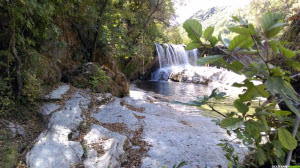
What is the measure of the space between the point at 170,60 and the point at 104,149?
1718 centimetres

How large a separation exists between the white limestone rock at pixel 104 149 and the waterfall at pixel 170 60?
563 inches

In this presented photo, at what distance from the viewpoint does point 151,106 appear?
22.8 ft

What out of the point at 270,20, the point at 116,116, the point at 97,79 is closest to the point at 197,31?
the point at 270,20

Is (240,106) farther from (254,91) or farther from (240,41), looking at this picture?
(240,41)

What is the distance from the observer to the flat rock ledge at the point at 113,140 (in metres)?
2.66

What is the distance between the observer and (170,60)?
19438mm

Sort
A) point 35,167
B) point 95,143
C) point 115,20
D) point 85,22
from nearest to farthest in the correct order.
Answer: point 35,167 → point 95,143 → point 85,22 → point 115,20

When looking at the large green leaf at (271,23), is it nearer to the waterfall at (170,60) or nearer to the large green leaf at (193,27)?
the large green leaf at (193,27)

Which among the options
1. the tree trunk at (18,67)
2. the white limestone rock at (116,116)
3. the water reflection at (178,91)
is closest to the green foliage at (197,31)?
the white limestone rock at (116,116)

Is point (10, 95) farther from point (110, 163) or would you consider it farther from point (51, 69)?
point (110, 163)

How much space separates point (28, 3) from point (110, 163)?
3260mm

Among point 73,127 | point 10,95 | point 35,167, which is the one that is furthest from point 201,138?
point 10,95

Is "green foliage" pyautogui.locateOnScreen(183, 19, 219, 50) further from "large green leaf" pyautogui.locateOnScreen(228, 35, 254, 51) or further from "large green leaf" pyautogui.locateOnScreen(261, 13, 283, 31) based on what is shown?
"large green leaf" pyautogui.locateOnScreen(261, 13, 283, 31)

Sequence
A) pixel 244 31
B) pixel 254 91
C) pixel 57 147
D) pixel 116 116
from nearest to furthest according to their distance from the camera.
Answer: pixel 244 31, pixel 254 91, pixel 57 147, pixel 116 116
